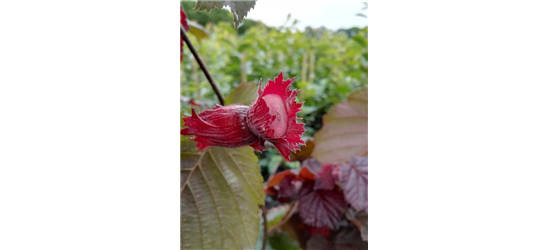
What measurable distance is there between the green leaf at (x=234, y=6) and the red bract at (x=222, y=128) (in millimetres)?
38

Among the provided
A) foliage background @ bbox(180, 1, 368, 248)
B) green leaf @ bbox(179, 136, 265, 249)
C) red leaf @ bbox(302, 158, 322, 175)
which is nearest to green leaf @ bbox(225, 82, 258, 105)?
green leaf @ bbox(179, 136, 265, 249)

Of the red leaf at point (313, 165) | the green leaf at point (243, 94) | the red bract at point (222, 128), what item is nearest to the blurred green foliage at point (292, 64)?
the red leaf at point (313, 165)

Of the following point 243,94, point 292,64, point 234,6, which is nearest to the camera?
point 234,6

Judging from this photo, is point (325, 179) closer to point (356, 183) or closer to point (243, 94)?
point (356, 183)

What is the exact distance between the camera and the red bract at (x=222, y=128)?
17 cm

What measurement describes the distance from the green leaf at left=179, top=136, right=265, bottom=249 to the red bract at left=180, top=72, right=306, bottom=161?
3.4 inches

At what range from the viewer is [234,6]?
6.2 inches

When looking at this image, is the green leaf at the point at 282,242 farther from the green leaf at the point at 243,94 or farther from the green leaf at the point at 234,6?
the green leaf at the point at 234,6

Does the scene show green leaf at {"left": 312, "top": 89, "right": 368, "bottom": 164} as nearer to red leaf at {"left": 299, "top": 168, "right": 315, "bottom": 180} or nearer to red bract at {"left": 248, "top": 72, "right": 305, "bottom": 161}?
red leaf at {"left": 299, "top": 168, "right": 315, "bottom": 180}

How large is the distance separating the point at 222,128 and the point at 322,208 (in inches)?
11.4

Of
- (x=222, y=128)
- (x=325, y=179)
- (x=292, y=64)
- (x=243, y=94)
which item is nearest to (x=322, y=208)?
(x=325, y=179)

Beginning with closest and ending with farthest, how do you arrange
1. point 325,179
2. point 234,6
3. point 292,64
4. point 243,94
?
point 234,6 → point 243,94 → point 325,179 → point 292,64
